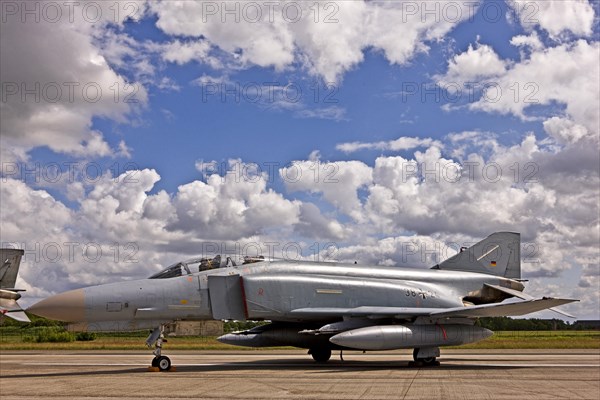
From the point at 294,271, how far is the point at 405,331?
3518 millimetres

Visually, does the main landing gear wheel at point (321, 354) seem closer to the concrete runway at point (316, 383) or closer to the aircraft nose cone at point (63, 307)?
the concrete runway at point (316, 383)

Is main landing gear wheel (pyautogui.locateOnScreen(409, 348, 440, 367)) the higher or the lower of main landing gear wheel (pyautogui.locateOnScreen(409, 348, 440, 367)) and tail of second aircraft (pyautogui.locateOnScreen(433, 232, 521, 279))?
the lower

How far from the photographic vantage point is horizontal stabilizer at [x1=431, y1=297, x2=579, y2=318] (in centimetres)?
1745

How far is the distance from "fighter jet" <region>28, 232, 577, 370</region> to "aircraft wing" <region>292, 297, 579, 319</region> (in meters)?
0.03

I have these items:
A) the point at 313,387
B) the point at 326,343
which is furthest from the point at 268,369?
the point at 313,387

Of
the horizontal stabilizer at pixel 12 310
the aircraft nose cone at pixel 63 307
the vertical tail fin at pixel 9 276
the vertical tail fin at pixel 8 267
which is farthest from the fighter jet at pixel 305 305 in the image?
the vertical tail fin at pixel 8 267

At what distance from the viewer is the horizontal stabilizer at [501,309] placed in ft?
57.3

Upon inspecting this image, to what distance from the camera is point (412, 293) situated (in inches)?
779

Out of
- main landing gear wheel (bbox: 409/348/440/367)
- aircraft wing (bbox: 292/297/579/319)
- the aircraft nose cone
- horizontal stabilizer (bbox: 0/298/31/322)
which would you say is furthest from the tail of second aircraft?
horizontal stabilizer (bbox: 0/298/31/322)

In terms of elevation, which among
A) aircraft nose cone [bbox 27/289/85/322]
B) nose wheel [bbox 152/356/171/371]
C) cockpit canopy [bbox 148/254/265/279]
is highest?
cockpit canopy [bbox 148/254/265/279]

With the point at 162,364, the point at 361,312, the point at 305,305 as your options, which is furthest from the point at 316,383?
the point at 361,312

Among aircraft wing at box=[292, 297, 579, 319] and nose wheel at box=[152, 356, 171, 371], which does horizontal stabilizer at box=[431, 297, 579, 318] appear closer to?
aircraft wing at box=[292, 297, 579, 319]

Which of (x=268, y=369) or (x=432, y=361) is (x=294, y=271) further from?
(x=432, y=361)

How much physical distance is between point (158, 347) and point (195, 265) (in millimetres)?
2385
